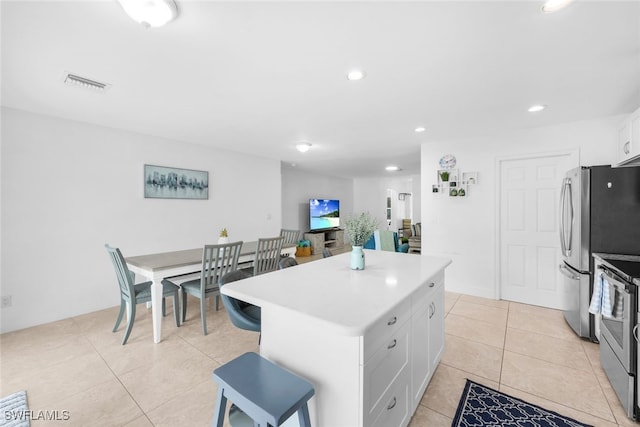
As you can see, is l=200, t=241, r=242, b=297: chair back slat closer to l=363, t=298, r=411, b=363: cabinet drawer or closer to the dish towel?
l=363, t=298, r=411, b=363: cabinet drawer

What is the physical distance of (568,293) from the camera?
2.93 metres

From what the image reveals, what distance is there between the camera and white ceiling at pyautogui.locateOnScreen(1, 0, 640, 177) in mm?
1475

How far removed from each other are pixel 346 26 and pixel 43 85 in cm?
267

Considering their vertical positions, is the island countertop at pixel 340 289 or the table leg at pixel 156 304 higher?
the island countertop at pixel 340 289

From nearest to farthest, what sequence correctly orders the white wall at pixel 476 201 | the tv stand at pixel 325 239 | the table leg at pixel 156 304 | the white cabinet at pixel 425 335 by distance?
the white cabinet at pixel 425 335, the table leg at pixel 156 304, the white wall at pixel 476 201, the tv stand at pixel 325 239

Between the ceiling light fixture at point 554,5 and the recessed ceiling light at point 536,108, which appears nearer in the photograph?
the ceiling light fixture at point 554,5

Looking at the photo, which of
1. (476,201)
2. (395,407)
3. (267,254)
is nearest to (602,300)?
(395,407)

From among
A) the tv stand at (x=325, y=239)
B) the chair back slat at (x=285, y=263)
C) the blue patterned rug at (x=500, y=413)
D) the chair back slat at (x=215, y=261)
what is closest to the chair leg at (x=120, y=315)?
the chair back slat at (x=215, y=261)

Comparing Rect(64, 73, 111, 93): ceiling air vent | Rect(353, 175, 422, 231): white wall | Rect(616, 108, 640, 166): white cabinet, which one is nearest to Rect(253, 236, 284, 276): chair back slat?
Rect(64, 73, 111, 93): ceiling air vent

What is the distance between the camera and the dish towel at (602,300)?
188cm

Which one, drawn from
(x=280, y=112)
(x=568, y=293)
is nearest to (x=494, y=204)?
(x=568, y=293)

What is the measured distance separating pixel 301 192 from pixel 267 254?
178 inches

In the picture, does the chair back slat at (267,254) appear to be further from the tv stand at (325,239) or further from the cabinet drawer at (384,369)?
the tv stand at (325,239)

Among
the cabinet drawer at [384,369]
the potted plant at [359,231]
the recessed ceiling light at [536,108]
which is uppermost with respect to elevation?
the recessed ceiling light at [536,108]
